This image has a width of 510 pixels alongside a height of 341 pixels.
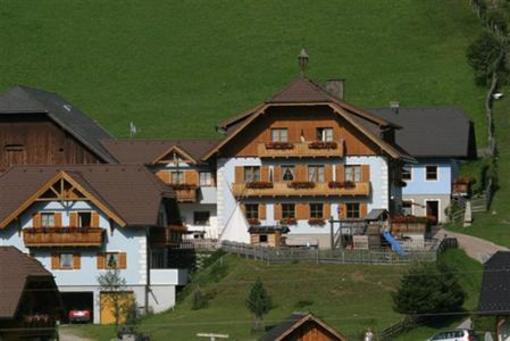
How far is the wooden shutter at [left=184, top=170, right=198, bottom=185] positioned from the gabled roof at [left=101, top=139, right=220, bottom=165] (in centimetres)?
86

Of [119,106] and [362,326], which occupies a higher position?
[119,106]

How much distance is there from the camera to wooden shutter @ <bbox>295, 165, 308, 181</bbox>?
322ft

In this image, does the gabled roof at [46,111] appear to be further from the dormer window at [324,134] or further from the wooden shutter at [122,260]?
the wooden shutter at [122,260]

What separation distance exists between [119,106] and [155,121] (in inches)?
272

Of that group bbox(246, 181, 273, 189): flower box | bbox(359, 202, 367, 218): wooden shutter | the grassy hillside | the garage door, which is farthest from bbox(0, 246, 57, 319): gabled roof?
the grassy hillside

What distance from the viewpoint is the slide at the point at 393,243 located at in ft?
282

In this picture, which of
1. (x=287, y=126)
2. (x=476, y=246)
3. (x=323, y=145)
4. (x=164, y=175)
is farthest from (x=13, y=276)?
(x=164, y=175)

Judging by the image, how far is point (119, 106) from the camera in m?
148

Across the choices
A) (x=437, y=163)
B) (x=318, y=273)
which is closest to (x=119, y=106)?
(x=437, y=163)

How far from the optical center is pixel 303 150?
9781 centimetres

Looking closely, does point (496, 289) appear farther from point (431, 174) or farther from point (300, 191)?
point (431, 174)

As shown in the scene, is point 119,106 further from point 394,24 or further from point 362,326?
point 362,326

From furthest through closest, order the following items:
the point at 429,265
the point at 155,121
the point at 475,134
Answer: the point at 155,121
the point at 475,134
the point at 429,265

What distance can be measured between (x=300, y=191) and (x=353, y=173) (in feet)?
8.91
